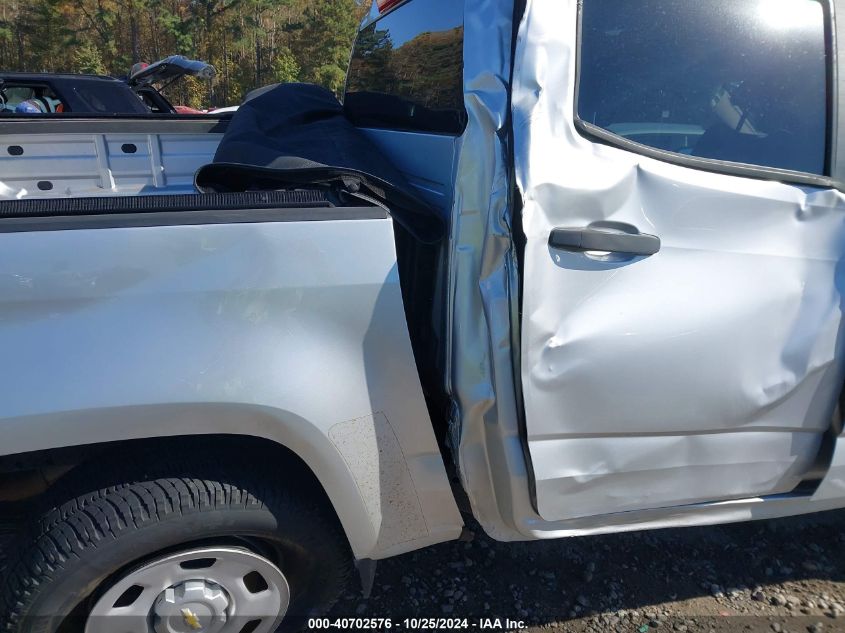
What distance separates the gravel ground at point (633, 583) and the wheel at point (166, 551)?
2.01ft

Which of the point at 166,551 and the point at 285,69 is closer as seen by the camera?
the point at 166,551

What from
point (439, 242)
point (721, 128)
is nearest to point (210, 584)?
point (439, 242)

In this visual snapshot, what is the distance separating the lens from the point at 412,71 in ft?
6.72

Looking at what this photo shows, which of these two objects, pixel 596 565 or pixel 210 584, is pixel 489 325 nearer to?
pixel 210 584

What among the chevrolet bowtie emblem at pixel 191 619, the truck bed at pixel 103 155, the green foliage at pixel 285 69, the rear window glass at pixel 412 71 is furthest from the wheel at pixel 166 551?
the green foliage at pixel 285 69

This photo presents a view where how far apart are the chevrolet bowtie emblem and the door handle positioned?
1344 millimetres

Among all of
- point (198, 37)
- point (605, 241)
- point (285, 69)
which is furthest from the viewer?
point (198, 37)

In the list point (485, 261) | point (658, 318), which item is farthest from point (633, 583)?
point (485, 261)

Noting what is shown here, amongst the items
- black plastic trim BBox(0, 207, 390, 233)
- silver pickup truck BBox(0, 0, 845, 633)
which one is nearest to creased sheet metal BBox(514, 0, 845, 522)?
silver pickup truck BBox(0, 0, 845, 633)

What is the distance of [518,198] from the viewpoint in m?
1.42

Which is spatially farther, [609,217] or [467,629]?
[467,629]

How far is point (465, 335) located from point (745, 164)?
36.1 inches

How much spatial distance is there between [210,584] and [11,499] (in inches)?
22.8

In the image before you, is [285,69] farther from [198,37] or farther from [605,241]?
[605,241]
